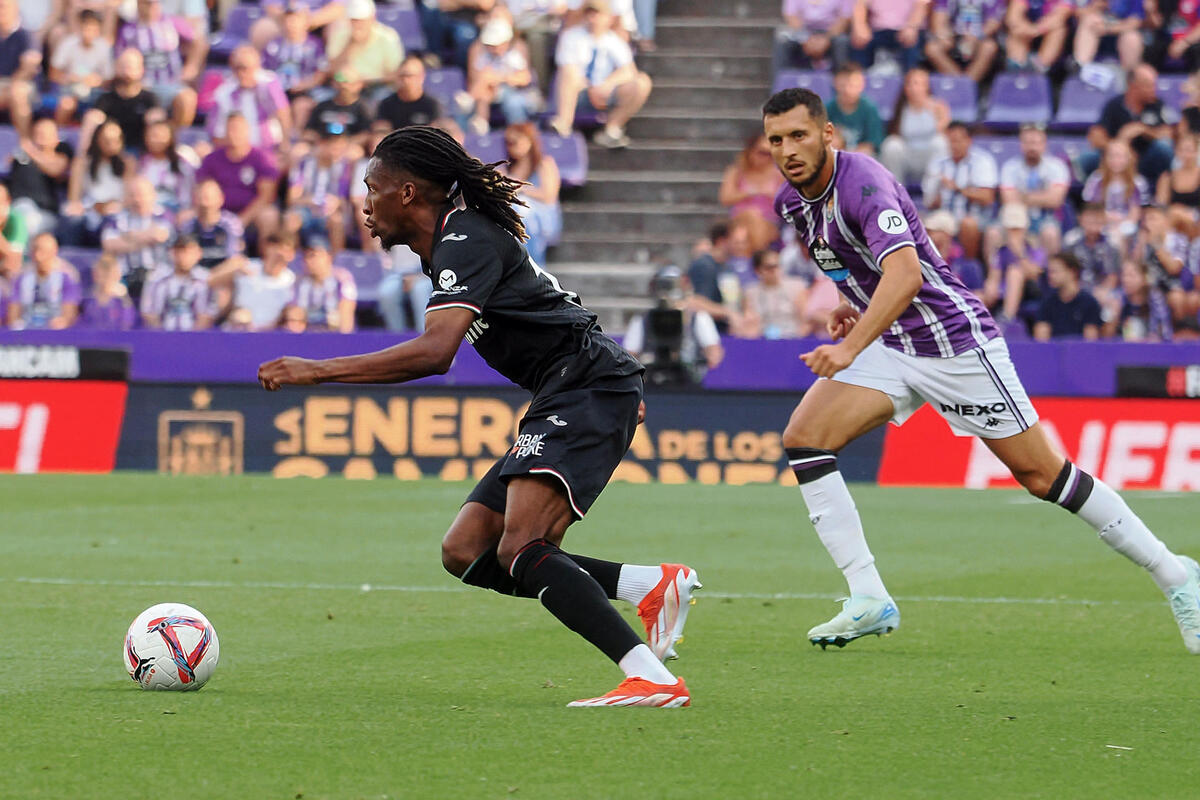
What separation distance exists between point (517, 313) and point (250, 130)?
14394 mm

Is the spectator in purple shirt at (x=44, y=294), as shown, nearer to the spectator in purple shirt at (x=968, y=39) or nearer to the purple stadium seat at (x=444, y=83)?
the purple stadium seat at (x=444, y=83)

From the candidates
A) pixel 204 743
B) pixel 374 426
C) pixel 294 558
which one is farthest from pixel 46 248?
pixel 204 743

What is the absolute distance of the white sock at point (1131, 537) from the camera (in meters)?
7.31

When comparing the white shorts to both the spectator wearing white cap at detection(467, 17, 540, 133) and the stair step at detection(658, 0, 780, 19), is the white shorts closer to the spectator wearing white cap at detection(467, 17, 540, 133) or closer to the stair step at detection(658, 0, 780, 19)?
the spectator wearing white cap at detection(467, 17, 540, 133)

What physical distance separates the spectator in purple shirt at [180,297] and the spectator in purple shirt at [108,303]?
210mm

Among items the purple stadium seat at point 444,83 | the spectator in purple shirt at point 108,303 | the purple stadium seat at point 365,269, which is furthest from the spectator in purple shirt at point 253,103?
the spectator in purple shirt at point 108,303

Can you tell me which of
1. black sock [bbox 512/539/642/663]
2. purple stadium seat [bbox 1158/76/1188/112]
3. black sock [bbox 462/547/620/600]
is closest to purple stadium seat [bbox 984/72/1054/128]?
purple stadium seat [bbox 1158/76/1188/112]

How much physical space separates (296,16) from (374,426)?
6928 millimetres

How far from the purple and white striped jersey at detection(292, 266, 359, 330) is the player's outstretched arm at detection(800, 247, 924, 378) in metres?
10.7

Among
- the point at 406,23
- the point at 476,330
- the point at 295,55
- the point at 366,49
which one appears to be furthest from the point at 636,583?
the point at 406,23

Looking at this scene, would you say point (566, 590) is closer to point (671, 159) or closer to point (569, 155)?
point (569, 155)

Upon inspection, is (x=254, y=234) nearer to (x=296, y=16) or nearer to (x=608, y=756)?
(x=296, y=16)

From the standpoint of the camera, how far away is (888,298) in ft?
22.7

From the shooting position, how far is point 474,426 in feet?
51.5
